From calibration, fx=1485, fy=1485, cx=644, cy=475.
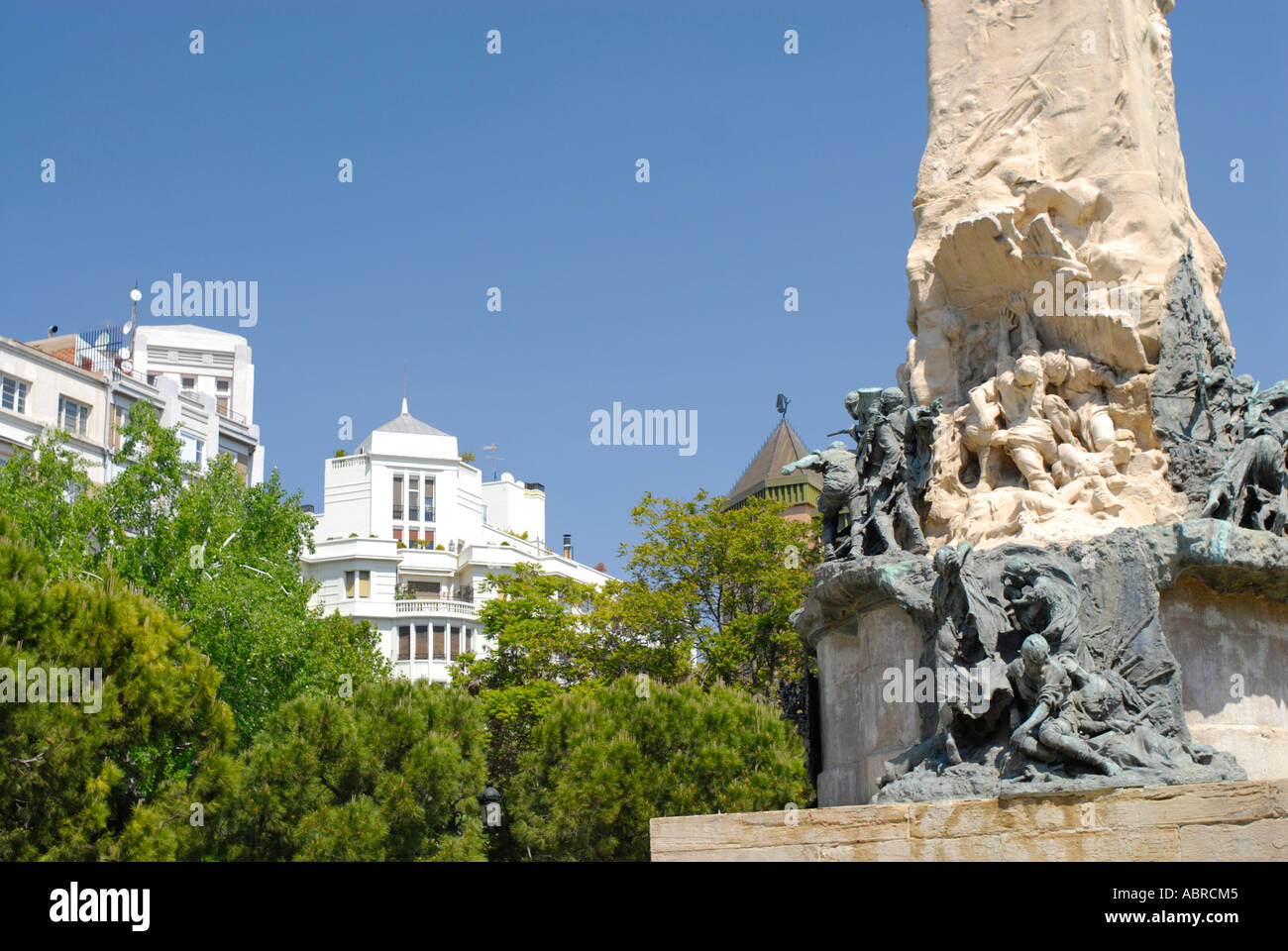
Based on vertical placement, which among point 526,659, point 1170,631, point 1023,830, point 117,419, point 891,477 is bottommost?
point 1023,830

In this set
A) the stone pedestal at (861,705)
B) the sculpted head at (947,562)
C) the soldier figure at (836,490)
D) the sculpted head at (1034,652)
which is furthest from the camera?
the soldier figure at (836,490)

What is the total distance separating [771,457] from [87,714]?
6881 centimetres

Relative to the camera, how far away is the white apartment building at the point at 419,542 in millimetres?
67438

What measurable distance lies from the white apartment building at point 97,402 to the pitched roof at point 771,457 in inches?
1268

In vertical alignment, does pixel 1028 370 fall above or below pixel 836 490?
above

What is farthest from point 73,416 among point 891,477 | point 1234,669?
point 1234,669

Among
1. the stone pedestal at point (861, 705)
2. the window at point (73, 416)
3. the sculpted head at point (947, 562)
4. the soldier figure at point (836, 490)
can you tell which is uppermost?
the window at point (73, 416)

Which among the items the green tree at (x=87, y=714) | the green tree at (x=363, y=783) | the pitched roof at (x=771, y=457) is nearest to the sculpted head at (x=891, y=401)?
the green tree at (x=87, y=714)

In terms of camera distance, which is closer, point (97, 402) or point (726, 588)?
point (726, 588)

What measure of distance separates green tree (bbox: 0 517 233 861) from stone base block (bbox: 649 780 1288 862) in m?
12.5

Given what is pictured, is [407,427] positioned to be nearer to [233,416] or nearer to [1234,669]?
[233,416]

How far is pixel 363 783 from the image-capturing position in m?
31.8

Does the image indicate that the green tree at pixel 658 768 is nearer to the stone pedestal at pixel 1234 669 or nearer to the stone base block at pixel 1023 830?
the stone pedestal at pixel 1234 669
